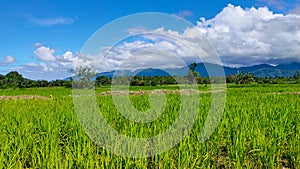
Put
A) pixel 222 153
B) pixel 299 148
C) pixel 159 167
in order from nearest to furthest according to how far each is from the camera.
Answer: pixel 159 167 → pixel 299 148 → pixel 222 153

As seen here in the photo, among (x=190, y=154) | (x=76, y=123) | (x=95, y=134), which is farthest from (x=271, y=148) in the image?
(x=76, y=123)

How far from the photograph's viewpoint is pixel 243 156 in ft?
8.08

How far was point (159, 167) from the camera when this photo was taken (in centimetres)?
217

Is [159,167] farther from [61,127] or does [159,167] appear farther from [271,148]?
[61,127]

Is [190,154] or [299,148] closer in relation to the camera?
[190,154]

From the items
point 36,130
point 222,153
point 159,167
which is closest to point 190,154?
point 159,167

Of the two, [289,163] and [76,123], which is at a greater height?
[76,123]

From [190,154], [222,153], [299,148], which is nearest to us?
[190,154]

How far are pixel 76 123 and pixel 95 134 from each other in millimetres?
519

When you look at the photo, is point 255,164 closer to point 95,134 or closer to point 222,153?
point 222,153

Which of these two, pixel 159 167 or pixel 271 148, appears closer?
pixel 159 167

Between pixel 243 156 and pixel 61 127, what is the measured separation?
2.26m

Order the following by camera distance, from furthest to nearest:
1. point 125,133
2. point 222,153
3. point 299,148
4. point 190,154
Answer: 1. point 125,133
2. point 222,153
3. point 299,148
4. point 190,154

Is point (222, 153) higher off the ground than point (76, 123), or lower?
lower
